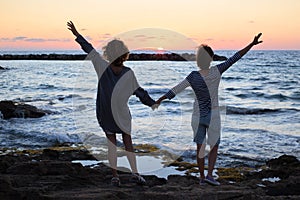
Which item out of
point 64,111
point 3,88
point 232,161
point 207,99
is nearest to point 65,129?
point 64,111

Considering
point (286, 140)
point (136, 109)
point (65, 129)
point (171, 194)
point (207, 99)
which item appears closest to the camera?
point (171, 194)

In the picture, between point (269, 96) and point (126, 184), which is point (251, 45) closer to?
point (126, 184)

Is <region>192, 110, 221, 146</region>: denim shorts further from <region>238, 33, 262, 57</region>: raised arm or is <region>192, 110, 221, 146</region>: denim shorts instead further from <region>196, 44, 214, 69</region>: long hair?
<region>238, 33, 262, 57</region>: raised arm

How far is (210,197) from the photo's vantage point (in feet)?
13.7

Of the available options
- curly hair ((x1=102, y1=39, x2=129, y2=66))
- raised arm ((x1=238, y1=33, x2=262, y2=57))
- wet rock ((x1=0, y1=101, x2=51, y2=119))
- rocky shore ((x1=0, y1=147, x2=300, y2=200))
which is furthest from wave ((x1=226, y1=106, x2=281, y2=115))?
curly hair ((x1=102, y1=39, x2=129, y2=66))

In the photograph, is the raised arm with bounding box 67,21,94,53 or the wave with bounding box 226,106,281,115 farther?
the wave with bounding box 226,106,281,115

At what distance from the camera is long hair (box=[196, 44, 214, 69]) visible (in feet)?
15.4

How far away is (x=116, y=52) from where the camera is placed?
14.7ft

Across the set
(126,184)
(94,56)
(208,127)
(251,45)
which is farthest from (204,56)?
(126,184)

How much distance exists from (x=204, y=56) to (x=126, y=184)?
180 centimetres

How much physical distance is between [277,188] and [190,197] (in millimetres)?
1350

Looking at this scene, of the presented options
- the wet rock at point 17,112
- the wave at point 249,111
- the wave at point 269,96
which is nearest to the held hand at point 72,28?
the wet rock at point 17,112

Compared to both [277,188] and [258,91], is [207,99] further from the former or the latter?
[258,91]

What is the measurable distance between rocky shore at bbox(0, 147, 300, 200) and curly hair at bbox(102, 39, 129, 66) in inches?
57.4
